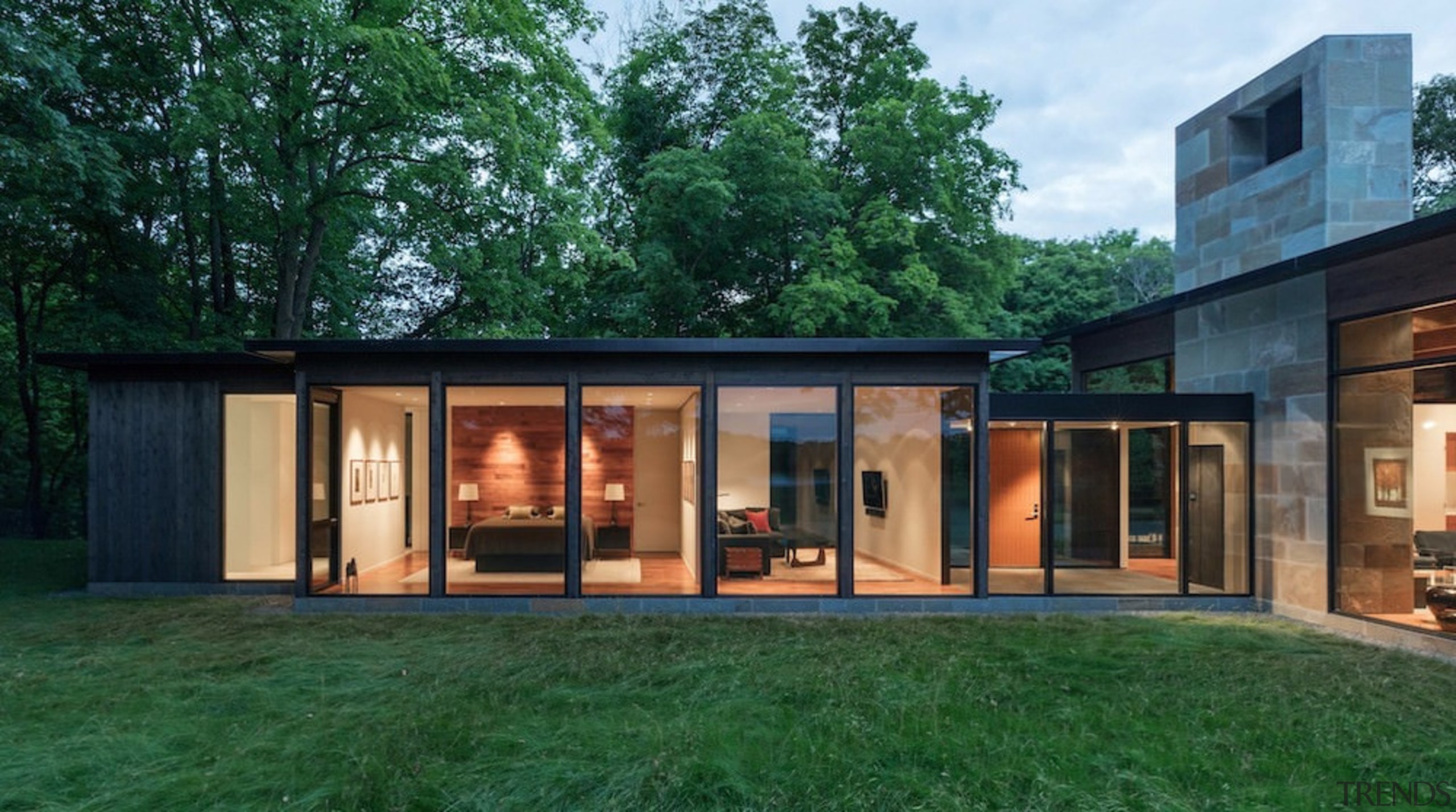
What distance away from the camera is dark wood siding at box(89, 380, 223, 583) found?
10.8m

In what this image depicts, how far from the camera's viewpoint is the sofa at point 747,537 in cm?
991

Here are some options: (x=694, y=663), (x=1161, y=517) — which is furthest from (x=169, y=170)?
(x=1161, y=517)

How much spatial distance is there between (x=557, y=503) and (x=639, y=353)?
2098mm

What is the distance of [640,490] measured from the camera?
1197 cm

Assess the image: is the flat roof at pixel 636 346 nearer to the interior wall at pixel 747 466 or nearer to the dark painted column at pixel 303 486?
the dark painted column at pixel 303 486

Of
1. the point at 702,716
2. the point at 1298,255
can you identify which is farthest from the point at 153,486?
the point at 1298,255

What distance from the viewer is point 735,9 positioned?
67.3 feet

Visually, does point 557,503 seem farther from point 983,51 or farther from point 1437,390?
point 983,51

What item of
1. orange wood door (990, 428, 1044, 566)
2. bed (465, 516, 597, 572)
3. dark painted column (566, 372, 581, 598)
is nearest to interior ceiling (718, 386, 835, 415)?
dark painted column (566, 372, 581, 598)

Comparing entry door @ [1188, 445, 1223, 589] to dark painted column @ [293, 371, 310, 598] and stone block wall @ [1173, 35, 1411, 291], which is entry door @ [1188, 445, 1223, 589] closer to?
stone block wall @ [1173, 35, 1411, 291]

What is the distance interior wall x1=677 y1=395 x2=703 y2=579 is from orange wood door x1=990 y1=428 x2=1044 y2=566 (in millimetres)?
3829

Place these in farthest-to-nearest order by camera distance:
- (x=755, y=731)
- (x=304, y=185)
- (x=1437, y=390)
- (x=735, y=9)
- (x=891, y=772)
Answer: (x=735, y=9), (x=304, y=185), (x=1437, y=390), (x=755, y=731), (x=891, y=772)

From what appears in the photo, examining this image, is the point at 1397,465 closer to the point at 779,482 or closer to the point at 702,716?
the point at 779,482

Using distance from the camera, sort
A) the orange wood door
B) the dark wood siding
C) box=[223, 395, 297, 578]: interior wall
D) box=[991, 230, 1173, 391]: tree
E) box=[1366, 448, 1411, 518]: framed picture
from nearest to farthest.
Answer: box=[1366, 448, 1411, 518]: framed picture → the orange wood door → the dark wood siding → box=[223, 395, 297, 578]: interior wall → box=[991, 230, 1173, 391]: tree
